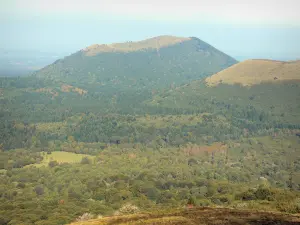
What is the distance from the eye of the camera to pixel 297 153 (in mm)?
188750

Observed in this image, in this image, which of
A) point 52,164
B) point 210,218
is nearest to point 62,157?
point 52,164

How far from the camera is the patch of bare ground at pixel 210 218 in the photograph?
1870 inches

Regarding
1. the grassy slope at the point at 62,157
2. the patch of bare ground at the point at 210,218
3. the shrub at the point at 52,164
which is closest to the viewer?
the patch of bare ground at the point at 210,218

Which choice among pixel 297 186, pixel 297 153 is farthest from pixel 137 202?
pixel 297 153

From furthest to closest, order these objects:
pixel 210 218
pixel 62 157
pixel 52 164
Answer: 1. pixel 62 157
2. pixel 52 164
3. pixel 210 218

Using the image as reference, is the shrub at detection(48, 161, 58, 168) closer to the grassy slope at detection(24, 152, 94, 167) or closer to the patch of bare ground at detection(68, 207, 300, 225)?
the grassy slope at detection(24, 152, 94, 167)

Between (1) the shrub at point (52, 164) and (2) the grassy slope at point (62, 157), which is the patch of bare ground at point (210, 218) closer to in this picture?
(1) the shrub at point (52, 164)

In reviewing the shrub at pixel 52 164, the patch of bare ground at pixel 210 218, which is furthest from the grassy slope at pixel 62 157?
the patch of bare ground at pixel 210 218

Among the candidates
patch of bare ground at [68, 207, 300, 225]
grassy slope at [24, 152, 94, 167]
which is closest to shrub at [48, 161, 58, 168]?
grassy slope at [24, 152, 94, 167]

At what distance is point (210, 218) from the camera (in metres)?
49.2

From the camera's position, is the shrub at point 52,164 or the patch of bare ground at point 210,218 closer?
the patch of bare ground at point 210,218

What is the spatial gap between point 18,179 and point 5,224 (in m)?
52.1

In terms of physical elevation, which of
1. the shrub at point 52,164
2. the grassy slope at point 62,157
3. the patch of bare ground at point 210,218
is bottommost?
the grassy slope at point 62,157

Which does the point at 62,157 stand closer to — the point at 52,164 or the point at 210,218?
the point at 52,164
